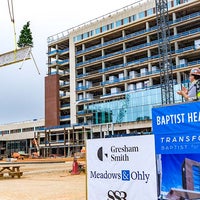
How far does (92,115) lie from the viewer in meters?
79.8

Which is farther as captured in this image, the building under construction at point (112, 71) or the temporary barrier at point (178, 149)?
the building under construction at point (112, 71)

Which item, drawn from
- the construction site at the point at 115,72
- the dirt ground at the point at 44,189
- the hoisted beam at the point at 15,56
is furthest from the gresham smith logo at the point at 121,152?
the construction site at the point at 115,72

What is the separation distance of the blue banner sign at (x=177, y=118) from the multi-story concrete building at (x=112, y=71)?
186ft

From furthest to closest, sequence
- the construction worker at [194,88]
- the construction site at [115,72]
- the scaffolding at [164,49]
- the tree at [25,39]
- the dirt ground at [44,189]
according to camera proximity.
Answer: the construction site at [115,72] < the scaffolding at [164,49] < the tree at [25,39] < the dirt ground at [44,189] < the construction worker at [194,88]

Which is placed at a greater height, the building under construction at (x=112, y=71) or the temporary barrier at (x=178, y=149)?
the building under construction at (x=112, y=71)

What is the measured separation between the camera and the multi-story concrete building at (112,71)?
68.8 meters

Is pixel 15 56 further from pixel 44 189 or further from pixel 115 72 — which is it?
pixel 115 72

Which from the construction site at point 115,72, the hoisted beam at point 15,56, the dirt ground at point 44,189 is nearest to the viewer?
the hoisted beam at point 15,56

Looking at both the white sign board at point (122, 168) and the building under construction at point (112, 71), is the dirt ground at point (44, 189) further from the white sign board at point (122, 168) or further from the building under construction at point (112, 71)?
the building under construction at point (112, 71)

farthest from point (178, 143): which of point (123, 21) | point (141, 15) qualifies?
point (123, 21)

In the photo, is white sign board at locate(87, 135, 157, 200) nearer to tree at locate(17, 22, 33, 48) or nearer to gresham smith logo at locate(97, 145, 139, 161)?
gresham smith logo at locate(97, 145, 139, 161)

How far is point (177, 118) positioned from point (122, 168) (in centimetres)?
130

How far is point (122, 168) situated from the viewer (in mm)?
5797

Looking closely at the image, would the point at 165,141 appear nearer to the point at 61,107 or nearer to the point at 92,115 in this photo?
the point at 92,115
